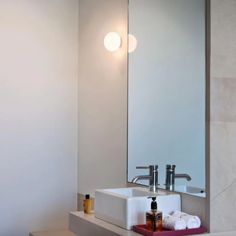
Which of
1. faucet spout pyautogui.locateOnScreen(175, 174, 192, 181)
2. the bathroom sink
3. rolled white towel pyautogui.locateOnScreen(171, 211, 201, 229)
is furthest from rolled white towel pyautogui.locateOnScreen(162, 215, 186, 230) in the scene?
faucet spout pyautogui.locateOnScreen(175, 174, 192, 181)

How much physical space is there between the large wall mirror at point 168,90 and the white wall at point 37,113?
0.72 m

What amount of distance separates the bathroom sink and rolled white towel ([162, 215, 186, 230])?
0.12 metres

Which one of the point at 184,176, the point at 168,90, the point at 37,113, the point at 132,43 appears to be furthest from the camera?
the point at 37,113

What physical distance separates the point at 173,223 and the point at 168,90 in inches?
31.8

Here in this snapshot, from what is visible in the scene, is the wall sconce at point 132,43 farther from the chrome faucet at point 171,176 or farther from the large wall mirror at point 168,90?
the chrome faucet at point 171,176

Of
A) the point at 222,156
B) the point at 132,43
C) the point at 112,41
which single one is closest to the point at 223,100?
the point at 222,156

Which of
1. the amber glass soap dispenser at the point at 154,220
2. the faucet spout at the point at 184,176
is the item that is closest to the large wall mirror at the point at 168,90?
the faucet spout at the point at 184,176

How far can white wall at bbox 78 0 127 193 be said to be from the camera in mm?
2811

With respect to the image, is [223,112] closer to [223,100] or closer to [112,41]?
[223,100]

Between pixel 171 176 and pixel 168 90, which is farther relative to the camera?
pixel 168 90

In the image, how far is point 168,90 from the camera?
2.51 meters

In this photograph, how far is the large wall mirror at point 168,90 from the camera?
2207mm

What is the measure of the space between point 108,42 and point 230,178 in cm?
130

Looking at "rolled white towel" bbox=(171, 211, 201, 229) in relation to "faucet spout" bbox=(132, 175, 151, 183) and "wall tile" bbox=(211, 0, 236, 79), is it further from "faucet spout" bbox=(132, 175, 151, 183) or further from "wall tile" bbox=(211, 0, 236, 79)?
"wall tile" bbox=(211, 0, 236, 79)
